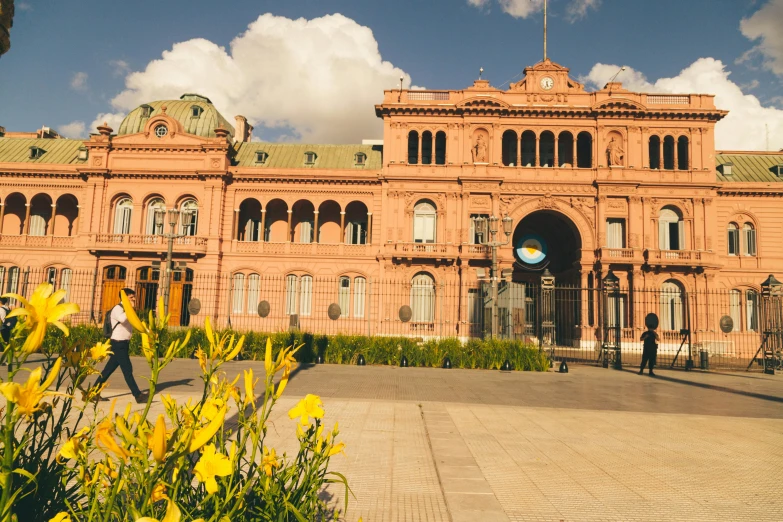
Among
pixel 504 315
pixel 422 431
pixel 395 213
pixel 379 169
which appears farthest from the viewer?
pixel 379 169

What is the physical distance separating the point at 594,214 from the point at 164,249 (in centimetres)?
2567

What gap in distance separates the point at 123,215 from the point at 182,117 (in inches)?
302

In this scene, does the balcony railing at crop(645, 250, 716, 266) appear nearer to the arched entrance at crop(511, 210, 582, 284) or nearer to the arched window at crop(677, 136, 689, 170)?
the arched entrance at crop(511, 210, 582, 284)

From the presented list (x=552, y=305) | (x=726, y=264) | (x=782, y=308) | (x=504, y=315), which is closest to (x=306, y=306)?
(x=504, y=315)

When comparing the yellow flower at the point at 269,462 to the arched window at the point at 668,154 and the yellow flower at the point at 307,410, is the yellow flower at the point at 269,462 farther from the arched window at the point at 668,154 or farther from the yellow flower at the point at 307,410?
the arched window at the point at 668,154

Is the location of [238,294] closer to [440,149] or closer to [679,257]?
[440,149]

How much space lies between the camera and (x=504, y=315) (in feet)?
69.5

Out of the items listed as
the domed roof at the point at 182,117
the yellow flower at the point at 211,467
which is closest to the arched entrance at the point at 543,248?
the domed roof at the point at 182,117

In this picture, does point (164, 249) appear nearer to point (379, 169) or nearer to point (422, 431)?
point (379, 169)

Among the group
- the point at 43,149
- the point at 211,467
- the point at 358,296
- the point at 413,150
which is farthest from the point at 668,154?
the point at 43,149

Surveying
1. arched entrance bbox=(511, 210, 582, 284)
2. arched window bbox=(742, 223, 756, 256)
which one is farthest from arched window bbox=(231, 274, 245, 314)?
arched window bbox=(742, 223, 756, 256)

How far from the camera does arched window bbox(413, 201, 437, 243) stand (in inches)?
1146

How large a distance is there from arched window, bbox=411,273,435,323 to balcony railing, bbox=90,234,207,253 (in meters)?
12.9

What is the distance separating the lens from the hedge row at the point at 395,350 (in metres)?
15.5
